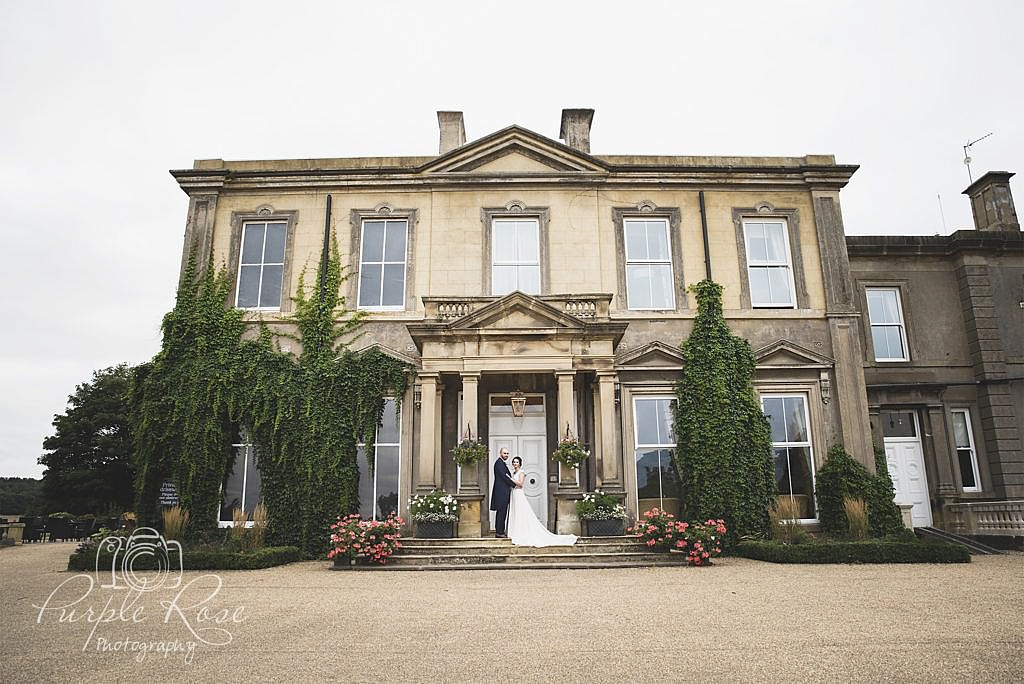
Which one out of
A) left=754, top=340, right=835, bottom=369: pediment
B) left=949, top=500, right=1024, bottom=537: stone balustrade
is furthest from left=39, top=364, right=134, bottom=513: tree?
left=949, top=500, right=1024, bottom=537: stone balustrade

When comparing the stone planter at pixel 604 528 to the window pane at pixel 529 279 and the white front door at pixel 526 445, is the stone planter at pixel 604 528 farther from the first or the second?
the window pane at pixel 529 279

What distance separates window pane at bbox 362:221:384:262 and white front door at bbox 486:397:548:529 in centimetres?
460

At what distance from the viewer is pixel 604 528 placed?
12.7 meters

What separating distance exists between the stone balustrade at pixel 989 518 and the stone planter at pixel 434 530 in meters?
11.9

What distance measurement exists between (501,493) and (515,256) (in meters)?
5.61

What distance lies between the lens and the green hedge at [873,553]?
37.4 feet

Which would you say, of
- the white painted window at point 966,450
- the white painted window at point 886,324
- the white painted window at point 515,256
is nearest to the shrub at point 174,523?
the white painted window at point 515,256

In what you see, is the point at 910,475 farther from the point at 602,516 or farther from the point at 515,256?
the point at 515,256

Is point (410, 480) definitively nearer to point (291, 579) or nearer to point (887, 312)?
point (291, 579)

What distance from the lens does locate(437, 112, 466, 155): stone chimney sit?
17.0 meters

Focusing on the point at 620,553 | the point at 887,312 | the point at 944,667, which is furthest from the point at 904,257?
the point at 944,667

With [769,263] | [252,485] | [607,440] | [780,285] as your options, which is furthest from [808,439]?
[252,485]

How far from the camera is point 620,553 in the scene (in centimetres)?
1198

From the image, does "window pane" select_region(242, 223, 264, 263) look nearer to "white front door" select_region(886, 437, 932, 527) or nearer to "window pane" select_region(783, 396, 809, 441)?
"window pane" select_region(783, 396, 809, 441)
